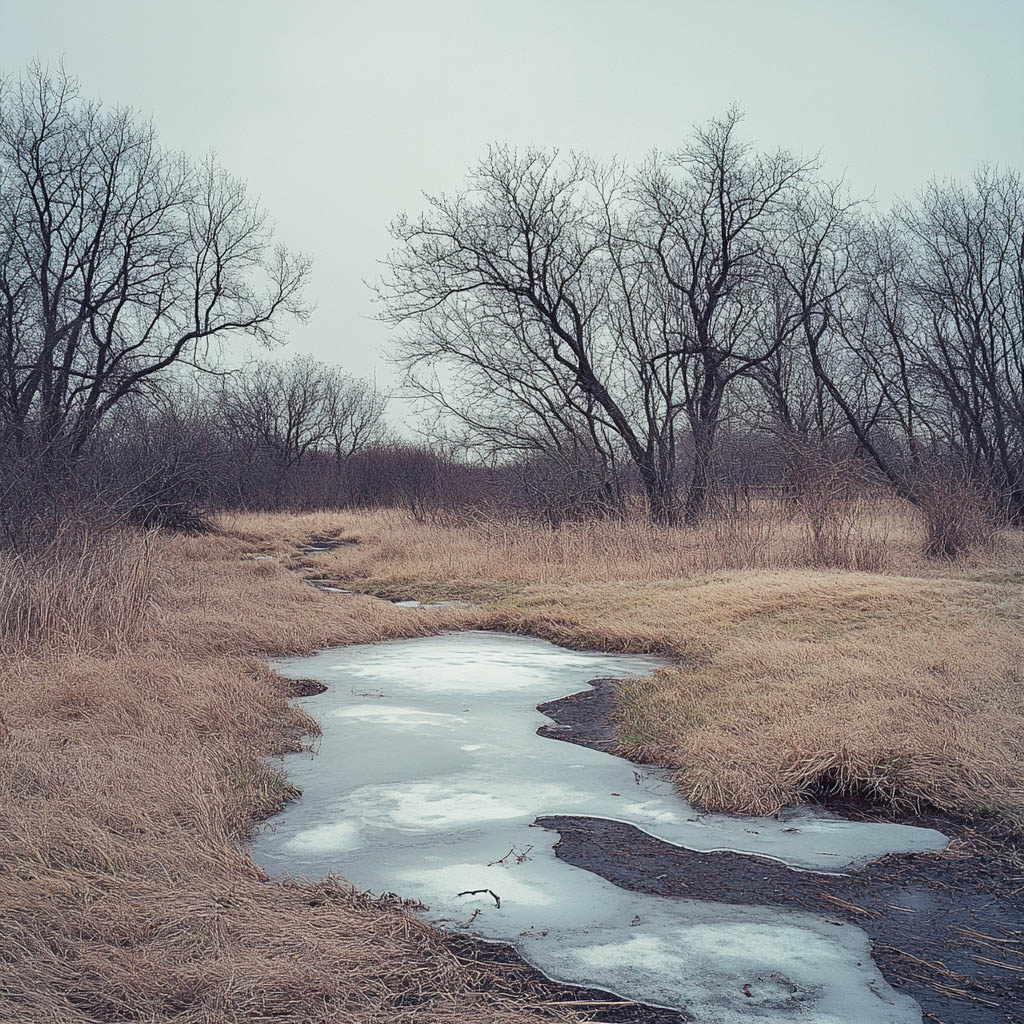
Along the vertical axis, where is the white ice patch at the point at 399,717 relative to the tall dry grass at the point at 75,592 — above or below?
below

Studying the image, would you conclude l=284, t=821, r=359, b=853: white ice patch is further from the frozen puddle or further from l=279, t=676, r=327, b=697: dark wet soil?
l=279, t=676, r=327, b=697: dark wet soil

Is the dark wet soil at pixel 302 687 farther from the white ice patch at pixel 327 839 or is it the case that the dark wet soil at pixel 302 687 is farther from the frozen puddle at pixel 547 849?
the white ice patch at pixel 327 839

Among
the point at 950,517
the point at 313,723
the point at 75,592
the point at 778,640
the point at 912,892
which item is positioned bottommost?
the point at 912,892

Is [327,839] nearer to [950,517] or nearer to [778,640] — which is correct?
[778,640]

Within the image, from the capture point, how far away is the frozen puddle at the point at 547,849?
2.58m

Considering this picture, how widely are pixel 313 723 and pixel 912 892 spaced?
3502 millimetres

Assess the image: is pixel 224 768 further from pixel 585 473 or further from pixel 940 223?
pixel 940 223

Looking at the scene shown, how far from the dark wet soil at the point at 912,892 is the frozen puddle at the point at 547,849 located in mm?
85

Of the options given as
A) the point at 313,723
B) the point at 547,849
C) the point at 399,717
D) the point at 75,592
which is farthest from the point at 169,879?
the point at 75,592

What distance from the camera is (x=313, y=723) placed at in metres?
5.59

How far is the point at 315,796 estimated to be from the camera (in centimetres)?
437

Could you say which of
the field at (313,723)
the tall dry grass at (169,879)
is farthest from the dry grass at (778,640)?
the tall dry grass at (169,879)

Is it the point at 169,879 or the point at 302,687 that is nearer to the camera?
the point at 169,879

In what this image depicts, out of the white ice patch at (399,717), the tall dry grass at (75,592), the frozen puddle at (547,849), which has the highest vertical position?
the tall dry grass at (75,592)
